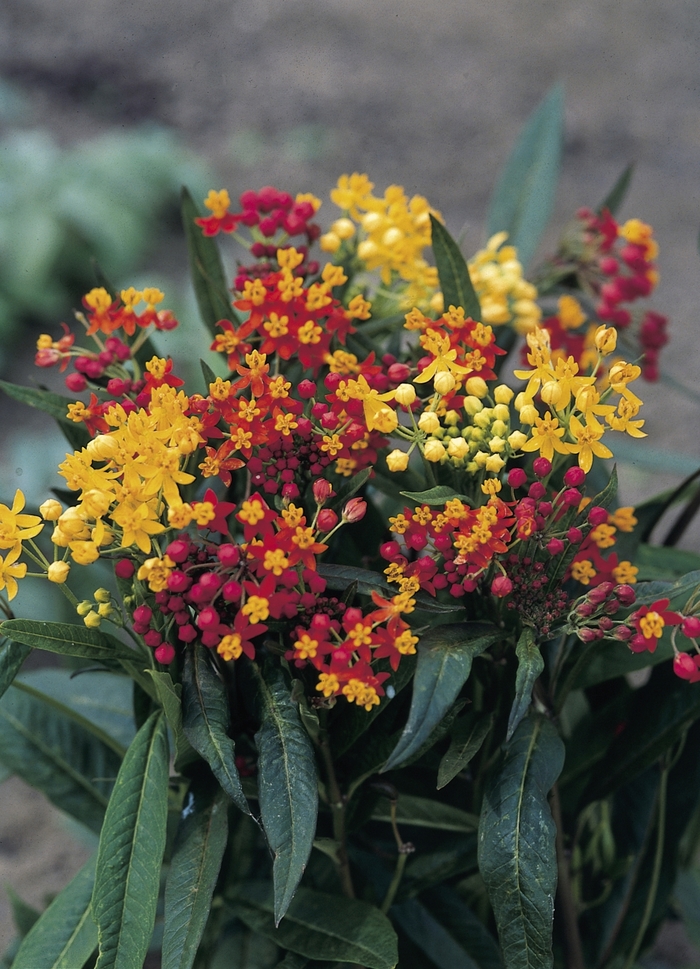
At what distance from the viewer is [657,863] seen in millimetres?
1251

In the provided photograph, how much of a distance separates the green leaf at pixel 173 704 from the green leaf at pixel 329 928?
247 millimetres

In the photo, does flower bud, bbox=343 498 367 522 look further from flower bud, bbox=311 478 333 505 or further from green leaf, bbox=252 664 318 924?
green leaf, bbox=252 664 318 924

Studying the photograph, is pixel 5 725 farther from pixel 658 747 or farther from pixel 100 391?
pixel 658 747

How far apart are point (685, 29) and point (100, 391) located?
415 cm

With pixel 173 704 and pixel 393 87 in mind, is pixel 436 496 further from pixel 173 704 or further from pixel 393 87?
pixel 393 87

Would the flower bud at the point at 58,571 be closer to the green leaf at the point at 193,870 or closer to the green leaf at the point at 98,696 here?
the green leaf at the point at 193,870

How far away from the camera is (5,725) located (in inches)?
49.9

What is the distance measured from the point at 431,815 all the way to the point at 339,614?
12.6 inches

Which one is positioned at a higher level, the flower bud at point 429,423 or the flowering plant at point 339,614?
the flower bud at point 429,423

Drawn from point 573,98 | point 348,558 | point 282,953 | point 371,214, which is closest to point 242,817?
point 282,953

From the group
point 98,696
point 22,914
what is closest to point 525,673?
point 98,696

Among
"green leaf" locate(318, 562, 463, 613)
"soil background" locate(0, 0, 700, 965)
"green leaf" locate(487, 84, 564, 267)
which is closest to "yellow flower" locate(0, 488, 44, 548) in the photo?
"green leaf" locate(318, 562, 463, 613)

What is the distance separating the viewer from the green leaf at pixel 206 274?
3.77 ft

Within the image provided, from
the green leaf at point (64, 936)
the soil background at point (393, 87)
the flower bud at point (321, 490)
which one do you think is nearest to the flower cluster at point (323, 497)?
the flower bud at point (321, 490)
